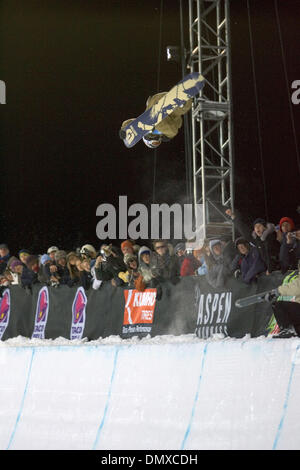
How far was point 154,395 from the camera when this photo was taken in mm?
6535

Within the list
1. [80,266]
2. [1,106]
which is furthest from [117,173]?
[80,266]

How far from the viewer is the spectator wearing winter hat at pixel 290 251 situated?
315 inches

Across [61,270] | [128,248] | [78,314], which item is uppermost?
[128,248]

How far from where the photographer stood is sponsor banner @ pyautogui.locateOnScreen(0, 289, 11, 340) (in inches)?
464

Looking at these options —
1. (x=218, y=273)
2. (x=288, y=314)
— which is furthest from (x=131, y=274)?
(x=288, y=314)

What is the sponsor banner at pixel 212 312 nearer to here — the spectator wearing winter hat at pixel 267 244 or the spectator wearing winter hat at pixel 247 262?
the spectator wearing winter hat at pixel 247 262

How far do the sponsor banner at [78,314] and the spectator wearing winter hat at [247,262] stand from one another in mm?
2957

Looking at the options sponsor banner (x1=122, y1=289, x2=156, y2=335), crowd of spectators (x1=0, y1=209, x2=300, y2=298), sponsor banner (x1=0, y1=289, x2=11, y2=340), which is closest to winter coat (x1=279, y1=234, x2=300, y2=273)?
crowd of spectators (x1=0, y1=209, x2=300, y2=298)

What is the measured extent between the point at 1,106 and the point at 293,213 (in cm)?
807

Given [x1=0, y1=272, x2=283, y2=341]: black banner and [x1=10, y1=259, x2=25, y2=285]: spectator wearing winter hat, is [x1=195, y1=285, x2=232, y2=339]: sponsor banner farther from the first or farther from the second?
[x1=10, y1=259, x2=25, y2=285]: spectator wearing winter hat

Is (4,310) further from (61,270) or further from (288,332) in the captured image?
(288,332)

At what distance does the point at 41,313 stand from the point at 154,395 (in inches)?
191

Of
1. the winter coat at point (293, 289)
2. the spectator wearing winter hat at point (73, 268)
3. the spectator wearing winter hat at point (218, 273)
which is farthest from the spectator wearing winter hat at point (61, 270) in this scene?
the winter coat at point (293, 289)
